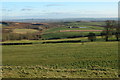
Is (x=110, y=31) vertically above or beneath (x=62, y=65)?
above

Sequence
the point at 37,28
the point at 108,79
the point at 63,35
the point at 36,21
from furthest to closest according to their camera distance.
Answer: the point at 36,21 → the point at 37,28 → the point at 63,35 → the point at 108,79

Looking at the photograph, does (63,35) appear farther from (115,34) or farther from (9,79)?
(9,79)

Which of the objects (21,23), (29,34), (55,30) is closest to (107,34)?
(55,30)

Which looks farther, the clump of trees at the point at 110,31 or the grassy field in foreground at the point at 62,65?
the clump of trees at the point at 110,31

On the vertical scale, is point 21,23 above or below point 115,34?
above

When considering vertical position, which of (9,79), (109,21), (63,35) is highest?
(109,21)

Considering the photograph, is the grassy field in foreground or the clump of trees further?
the clump of trees

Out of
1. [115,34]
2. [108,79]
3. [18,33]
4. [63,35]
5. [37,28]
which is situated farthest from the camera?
[37,28]

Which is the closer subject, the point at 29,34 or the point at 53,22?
the point at 29,34

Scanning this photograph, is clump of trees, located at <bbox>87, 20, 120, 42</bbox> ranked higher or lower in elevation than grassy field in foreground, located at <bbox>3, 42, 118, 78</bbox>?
higher

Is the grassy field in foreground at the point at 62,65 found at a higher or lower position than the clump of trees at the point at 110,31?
lower

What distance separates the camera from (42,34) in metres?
47.3

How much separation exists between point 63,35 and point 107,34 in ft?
44.7

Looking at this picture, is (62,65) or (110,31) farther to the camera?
(110,31)
